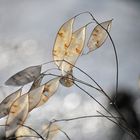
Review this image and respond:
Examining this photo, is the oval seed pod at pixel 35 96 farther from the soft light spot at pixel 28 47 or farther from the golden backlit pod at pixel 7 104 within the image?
the soft light spot at pixel 28 47

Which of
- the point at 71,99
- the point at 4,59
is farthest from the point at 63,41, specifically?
the point at 4,59

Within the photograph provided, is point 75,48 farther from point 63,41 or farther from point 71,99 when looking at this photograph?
point 71,99

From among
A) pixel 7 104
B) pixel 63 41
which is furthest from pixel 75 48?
pixel 7 104

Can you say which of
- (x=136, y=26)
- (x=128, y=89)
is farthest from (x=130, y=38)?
(x=128, y=89)

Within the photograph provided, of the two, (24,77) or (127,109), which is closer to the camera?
(24,77)

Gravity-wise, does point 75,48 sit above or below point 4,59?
above

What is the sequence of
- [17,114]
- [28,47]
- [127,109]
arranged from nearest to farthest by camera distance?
[17,114]
[127,109]
[28,47]

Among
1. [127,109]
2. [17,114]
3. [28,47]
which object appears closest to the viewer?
[17,114]

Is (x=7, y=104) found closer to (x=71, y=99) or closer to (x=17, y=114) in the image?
(x=17, y=114)
